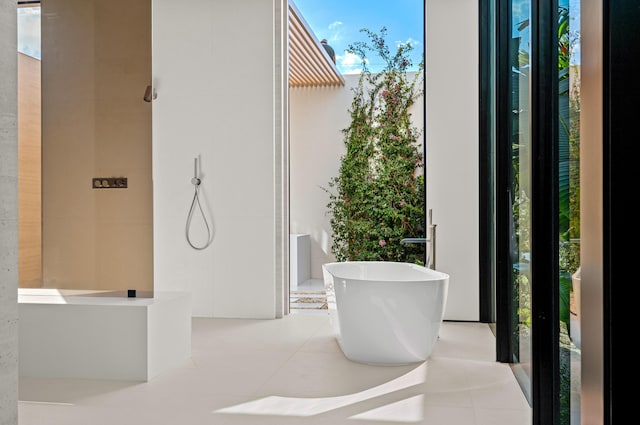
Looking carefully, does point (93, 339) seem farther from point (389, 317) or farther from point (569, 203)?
point (569, 203)

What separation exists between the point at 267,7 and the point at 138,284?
9.01 ft

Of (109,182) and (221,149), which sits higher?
(221,149)

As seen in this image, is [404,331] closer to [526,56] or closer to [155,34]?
[526,56]

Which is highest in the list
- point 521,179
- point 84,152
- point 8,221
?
point 84,152

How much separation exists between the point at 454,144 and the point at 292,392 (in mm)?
2687

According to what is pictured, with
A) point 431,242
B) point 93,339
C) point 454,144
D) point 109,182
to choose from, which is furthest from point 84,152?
point 454,144

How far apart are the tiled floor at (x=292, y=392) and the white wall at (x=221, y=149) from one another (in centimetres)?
116

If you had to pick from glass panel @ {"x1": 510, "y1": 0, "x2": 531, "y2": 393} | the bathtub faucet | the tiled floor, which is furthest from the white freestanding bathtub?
the bathtub faucet

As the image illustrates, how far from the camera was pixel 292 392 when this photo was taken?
9.23 feet

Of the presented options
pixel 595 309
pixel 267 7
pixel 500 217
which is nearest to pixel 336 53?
pixel 267 7

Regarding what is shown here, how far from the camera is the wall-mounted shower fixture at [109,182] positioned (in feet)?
12.1

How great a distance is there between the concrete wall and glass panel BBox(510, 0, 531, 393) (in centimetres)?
217
